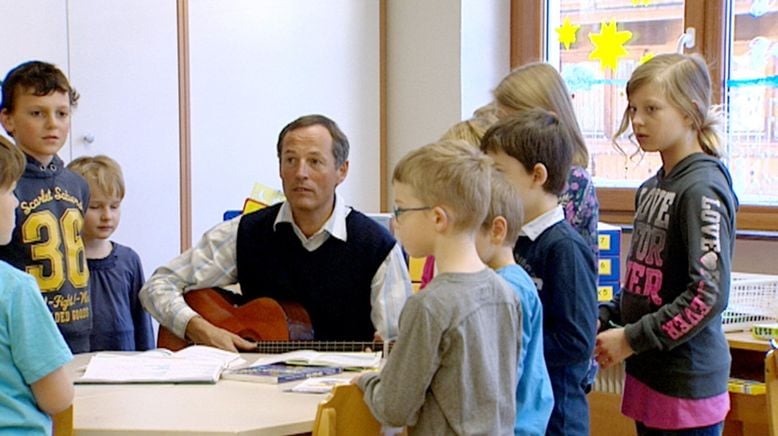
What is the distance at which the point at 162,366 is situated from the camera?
2.25 meters

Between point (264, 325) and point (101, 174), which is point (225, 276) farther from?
point (101, 174)

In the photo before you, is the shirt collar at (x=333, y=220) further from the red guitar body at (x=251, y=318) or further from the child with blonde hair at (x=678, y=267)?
the child with blonde hair at (x=678, y=267)

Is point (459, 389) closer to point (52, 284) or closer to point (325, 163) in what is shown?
→ point (325, 163)

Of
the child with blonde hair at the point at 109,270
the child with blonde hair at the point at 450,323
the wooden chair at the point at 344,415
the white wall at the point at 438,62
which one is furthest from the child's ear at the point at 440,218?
the white wall at the point at 438,62

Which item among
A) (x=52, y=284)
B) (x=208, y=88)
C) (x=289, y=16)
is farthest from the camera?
(x=289, y=16)

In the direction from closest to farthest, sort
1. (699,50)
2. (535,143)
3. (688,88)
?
(535,143) → (688,88) → (699,50)

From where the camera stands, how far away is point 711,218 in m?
2.18

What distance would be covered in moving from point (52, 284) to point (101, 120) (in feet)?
3.25

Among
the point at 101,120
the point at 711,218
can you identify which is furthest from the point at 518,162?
the point at 101,120

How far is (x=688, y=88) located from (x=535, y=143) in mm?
456

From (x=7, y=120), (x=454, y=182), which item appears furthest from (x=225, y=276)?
(x=454, y=182)

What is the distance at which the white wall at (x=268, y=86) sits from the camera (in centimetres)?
388

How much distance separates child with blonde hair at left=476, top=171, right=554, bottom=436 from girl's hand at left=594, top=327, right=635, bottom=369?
1.41 ft

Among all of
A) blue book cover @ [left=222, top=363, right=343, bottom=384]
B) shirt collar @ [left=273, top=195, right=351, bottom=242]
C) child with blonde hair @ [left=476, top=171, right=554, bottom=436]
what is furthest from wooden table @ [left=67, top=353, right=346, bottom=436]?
shirt collar @ [left=273, top=195, right=351, bottom=242]
